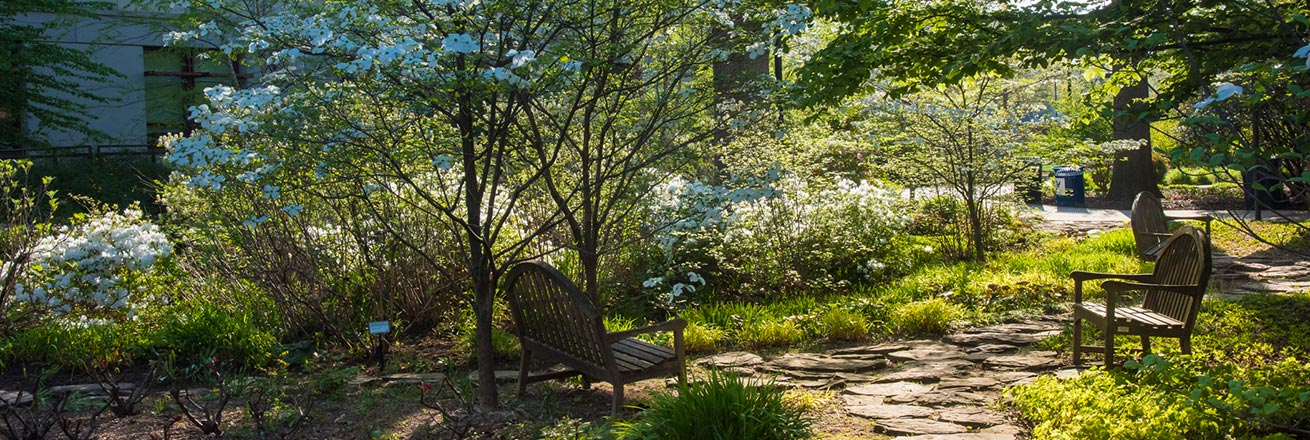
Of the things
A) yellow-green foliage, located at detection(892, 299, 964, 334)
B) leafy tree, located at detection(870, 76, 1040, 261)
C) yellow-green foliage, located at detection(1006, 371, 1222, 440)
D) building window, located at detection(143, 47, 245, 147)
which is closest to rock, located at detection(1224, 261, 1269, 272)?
leafy tree, located at detection(870, 76, 1040, 261)

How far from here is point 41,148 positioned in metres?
18.5

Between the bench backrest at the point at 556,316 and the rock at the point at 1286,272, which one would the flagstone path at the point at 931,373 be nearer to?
the bench backrest at the point at 556,316

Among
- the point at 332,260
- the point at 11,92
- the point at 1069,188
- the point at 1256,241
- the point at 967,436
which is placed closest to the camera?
the point at 967,436

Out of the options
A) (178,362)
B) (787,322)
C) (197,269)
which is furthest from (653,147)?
(197,269)

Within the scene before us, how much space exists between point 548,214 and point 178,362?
9.10 feet

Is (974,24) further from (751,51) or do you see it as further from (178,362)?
(178,362)

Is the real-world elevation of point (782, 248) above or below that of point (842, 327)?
above

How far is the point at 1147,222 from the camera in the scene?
9180mm

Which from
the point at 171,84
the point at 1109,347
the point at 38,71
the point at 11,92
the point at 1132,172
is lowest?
the point at 1109,347

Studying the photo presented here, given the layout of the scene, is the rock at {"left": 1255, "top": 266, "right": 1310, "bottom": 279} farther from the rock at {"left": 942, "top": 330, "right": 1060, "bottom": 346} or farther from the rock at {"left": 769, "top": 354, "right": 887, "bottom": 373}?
the rock at {"left": 769, "top": 354, "right": 887, "bottom": 373}

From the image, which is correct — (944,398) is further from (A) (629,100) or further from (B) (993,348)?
(A) (629,100)

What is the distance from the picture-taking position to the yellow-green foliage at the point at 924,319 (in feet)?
22.5

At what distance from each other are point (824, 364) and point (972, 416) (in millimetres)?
1433

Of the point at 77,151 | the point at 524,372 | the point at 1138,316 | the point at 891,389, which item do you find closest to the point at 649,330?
the point at 524,372
